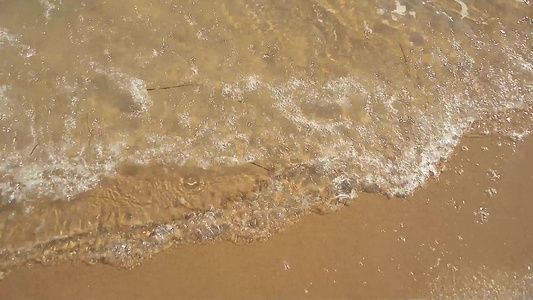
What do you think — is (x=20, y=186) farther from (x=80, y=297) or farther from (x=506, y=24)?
(x=506, y=24)

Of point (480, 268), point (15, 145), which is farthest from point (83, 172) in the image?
point (480, 268)

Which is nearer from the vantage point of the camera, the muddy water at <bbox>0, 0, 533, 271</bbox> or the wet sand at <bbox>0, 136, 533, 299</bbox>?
the wet sand at <bbox>0, 136, 533, 299</bbox>

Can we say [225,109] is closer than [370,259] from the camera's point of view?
No

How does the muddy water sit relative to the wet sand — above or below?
above

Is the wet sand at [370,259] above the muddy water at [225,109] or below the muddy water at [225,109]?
below

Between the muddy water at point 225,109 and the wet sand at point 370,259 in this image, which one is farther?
the muddy water at point 225,109
